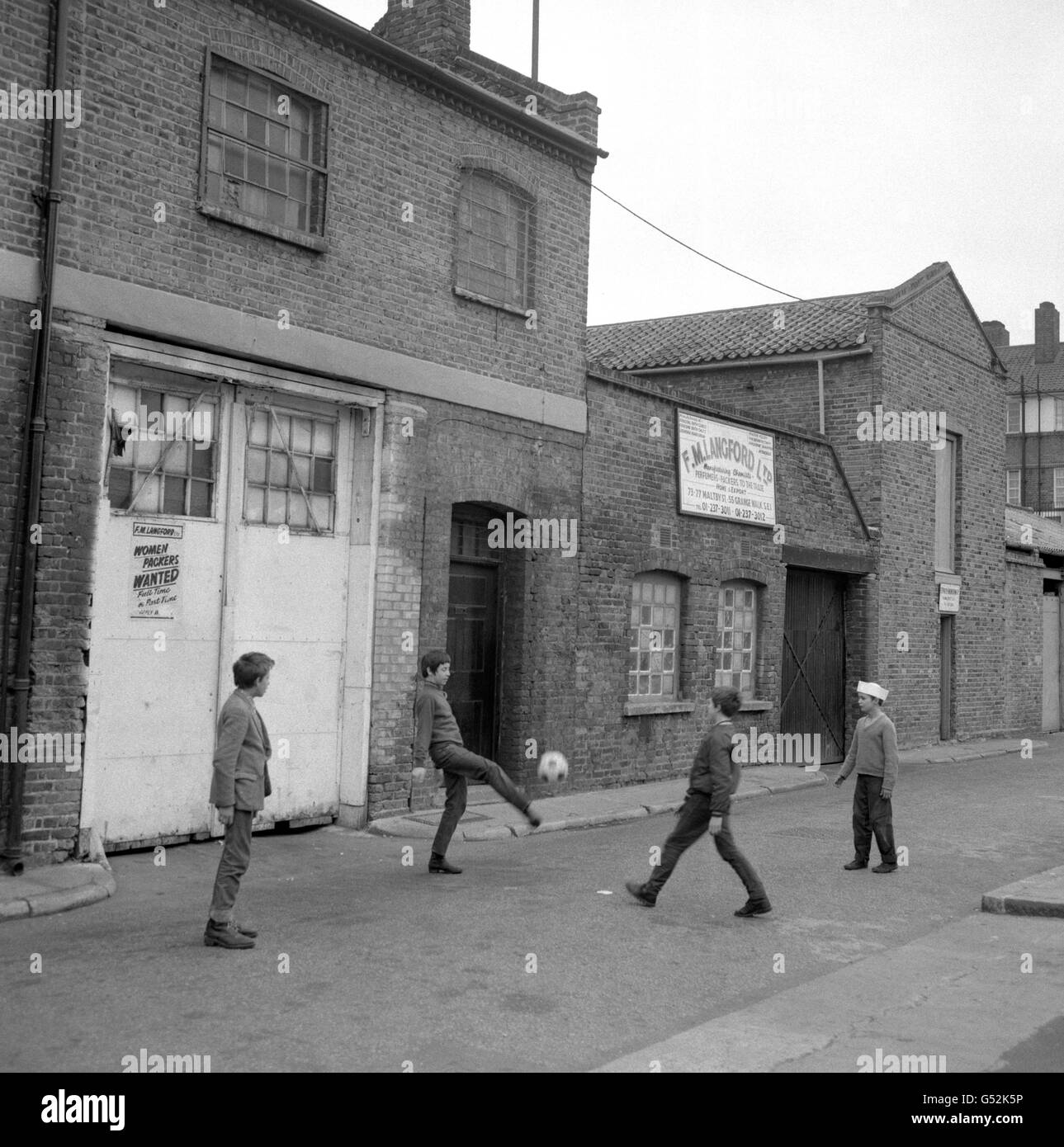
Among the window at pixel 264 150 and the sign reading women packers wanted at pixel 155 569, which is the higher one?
the window at pixel 264 150

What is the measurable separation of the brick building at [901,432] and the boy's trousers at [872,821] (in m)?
7.36

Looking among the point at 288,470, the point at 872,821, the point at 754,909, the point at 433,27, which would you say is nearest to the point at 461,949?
the point at 754,909

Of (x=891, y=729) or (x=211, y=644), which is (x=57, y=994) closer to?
(x=211, y=644)

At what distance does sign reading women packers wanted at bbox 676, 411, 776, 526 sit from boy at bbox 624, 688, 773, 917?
7.54 meters

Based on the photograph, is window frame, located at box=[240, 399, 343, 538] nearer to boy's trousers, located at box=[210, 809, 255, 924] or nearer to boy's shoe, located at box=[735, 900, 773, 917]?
boy's trousers, located at box=[210, 809, 255, 924]

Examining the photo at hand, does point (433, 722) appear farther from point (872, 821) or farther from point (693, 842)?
point (872, 821)

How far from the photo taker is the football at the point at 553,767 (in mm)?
13758

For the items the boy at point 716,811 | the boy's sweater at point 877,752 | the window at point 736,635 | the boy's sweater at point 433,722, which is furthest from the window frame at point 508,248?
the boy at point 716,811

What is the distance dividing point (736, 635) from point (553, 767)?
4.48 metres

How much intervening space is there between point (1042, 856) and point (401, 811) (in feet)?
19.0

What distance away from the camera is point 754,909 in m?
8.47

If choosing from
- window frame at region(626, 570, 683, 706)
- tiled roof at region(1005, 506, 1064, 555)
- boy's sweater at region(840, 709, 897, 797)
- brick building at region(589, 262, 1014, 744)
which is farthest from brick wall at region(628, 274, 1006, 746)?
boy's sweater at region(840, 709, 897, 797)

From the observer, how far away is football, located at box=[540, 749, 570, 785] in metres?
13.8

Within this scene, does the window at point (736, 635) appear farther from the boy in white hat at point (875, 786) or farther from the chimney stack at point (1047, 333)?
the chimney stack at point (1047, 333)
